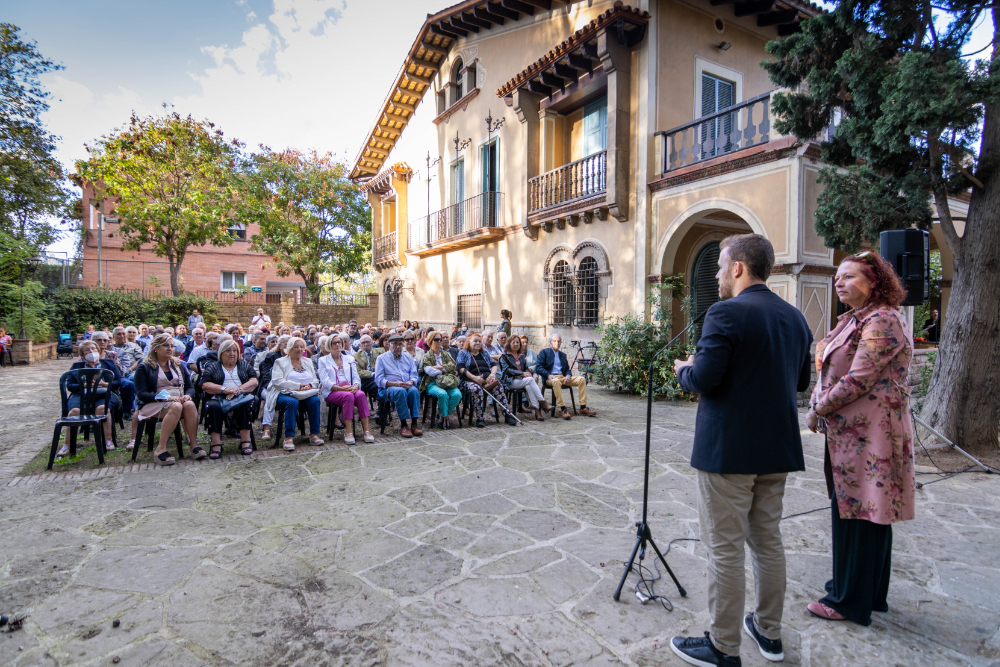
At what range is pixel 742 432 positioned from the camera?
7.03 feet

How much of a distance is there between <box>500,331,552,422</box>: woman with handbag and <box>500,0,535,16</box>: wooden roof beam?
10.3 meters

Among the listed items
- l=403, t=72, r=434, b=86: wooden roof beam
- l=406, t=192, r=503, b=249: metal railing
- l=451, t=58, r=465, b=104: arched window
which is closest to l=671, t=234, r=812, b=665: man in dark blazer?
l=406, t=192, r=503, b=249: metal railing

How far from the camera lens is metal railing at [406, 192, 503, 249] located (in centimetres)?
1527

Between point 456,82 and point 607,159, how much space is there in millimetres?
8747

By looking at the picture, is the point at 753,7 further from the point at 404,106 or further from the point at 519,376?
the point at 404,106

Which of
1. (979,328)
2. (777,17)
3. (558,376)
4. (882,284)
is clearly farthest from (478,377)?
(777,17)

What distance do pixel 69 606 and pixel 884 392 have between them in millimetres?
4466

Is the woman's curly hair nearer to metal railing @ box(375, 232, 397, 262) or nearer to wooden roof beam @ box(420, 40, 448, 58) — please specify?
wooden roof beam @ box(420, 40, 448, 58)

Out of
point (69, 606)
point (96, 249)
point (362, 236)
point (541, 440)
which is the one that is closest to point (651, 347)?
point (541, 440)

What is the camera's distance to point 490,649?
2467mm

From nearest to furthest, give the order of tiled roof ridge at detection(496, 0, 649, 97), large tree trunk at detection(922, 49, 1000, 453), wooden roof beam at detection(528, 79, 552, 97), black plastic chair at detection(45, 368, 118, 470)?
black plastic chair at detection(45, 368, 118, 470) → large tree trunk at detection(922, 49, 1000, 453) → tiled roof ridge at detection(496, 0, 649, 97) → wooden roof beam at detection(528, 79, 552, 97)

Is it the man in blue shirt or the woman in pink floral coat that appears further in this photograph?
the man in blue shirt

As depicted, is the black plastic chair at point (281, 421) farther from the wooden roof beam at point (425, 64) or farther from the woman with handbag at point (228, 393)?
the wooden roof beam at point (425, 64)

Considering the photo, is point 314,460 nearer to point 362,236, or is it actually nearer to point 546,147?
point 546,147
